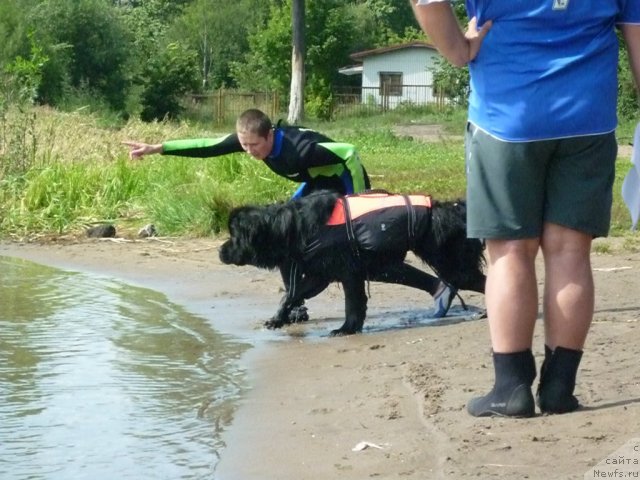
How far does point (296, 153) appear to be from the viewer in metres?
8.56

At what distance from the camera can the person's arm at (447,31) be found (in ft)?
15.1

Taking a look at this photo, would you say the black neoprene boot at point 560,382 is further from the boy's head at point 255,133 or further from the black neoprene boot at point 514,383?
the boy's head at point 255,133

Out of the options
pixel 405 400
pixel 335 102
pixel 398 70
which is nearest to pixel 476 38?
pixel 405 400

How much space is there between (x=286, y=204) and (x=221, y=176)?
641 centimetres

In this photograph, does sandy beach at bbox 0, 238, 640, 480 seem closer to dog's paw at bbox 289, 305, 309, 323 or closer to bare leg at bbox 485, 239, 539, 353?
dog's paw at bbox 289, 305, 309, 323

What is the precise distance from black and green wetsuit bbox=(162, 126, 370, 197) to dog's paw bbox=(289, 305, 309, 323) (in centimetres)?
82

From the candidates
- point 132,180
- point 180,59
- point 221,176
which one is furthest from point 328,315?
point 180,59

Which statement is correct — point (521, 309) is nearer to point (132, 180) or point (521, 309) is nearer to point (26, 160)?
point (132, 180)

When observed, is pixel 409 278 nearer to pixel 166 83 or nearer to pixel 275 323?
pixel 275 323

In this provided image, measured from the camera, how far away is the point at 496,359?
4801 mm

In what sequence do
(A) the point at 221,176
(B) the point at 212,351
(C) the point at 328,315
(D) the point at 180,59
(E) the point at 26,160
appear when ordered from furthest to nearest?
(D) the point at 180,59 → (E) the point at 26,160 → (A) the point at 221,176 → (C) the point at 328,315 → (B) the point at 212,351

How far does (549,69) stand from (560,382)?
3.92 feet

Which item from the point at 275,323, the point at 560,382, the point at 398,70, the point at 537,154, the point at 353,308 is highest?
the point at 537,154

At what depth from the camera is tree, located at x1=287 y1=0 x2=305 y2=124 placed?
157 ft
